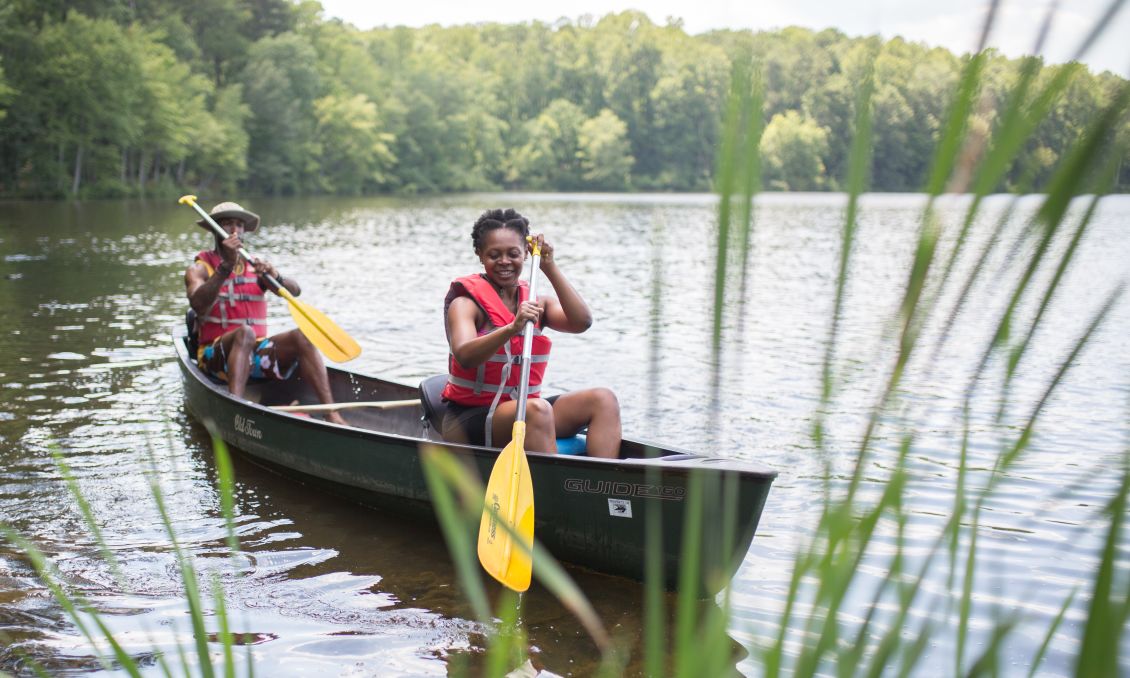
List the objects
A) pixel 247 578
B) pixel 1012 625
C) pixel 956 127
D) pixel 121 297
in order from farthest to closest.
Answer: pixel 121 297
pixel 247 578
pixel 1012 625
pixel 956 127

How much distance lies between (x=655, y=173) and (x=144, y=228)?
2088 inches

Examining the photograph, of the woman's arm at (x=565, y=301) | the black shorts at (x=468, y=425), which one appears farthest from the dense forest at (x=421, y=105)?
the black shorts at (x=468, y=425)

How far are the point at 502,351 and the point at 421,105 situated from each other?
73347 mm

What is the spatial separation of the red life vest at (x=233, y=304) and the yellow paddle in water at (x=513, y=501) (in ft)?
10.8

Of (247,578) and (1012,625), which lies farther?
(247,578)

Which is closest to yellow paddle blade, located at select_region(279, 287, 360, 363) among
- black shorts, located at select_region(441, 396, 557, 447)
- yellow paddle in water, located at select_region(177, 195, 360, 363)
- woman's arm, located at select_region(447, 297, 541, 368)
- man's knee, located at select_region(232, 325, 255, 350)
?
yellow paddle in water, located at select_region(177, 195, 360, 363)

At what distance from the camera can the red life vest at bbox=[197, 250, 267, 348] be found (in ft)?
24.6

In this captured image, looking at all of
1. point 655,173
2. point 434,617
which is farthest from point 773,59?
point 655,173

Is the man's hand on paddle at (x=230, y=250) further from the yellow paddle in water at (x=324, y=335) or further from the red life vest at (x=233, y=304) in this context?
the yellow paddle in water at (x=324, y=335)

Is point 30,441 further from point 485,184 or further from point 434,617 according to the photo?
point 485,184

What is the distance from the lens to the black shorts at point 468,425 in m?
5.16

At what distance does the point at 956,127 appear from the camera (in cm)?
67

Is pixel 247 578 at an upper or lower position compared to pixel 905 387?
lower

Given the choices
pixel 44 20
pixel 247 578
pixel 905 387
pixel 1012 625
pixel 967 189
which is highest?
pixel 44 20
